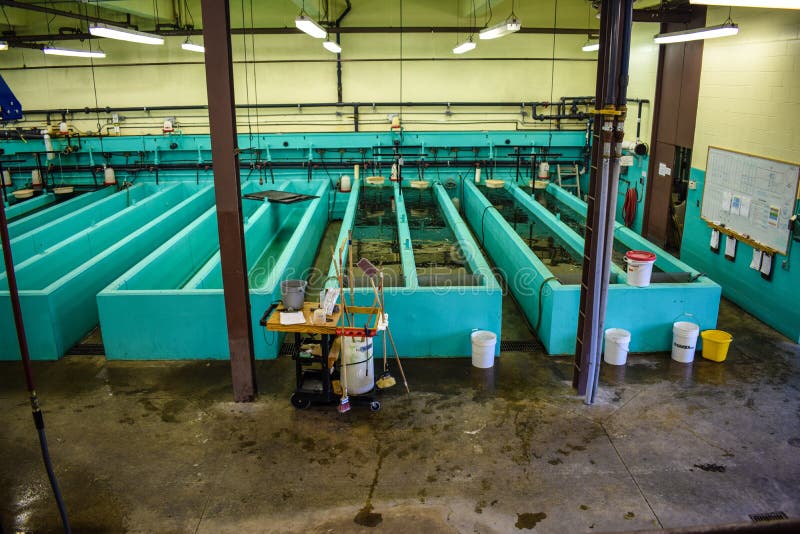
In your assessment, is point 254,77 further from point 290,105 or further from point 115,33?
point 115,33

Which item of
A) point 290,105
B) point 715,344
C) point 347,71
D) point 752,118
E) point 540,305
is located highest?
point 347,71

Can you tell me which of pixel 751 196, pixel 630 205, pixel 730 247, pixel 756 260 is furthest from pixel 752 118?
pixel 630 205

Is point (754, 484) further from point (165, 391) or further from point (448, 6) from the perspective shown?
point (448, 6)

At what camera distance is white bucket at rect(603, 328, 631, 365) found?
5949 millimetres

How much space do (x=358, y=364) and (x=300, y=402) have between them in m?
0.60

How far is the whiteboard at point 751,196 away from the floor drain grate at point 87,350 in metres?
7.42

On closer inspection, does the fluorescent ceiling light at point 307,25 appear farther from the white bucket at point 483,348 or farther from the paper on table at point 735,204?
the paper on table at point 735,204

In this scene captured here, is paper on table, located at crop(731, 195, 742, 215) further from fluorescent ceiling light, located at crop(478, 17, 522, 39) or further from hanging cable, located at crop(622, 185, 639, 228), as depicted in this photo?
fluorescent ceiling light, located at crop(478, 17, 522, 39)

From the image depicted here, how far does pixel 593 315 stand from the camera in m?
→ 5.26

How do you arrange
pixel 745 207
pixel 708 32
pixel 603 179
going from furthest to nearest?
pixel 745 207, pixel 708 32, pixel 603 179

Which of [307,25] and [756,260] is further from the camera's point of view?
[307,25]

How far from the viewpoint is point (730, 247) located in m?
7.62

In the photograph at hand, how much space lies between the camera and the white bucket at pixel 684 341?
5.98 m

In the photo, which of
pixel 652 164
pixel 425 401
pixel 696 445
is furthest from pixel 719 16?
pixel 425 401
